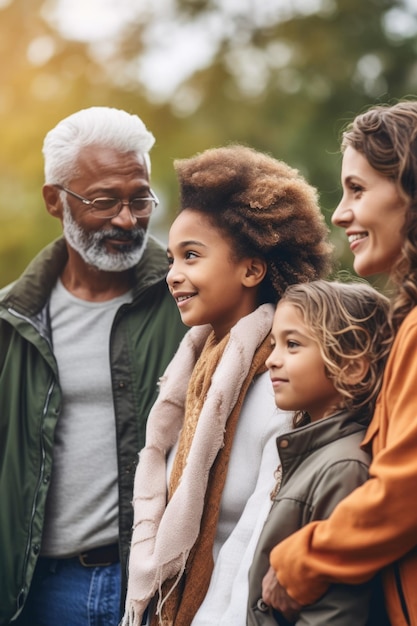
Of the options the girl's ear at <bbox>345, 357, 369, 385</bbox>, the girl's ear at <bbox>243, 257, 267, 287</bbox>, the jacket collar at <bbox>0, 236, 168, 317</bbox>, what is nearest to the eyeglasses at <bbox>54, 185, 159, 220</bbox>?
the jacket collar at <bbox>0, 236, 168, 317</bbox>

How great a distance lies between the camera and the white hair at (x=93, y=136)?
399 centimetres

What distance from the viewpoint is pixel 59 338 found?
3895 millimetres

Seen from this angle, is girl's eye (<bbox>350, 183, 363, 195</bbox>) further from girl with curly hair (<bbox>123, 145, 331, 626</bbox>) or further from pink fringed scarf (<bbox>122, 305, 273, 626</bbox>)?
pink fringed scarf (<bbox>122, 305, 273, 626</bbox>)

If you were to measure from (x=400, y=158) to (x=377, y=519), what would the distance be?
884 millimetres

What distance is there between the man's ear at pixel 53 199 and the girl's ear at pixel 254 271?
1.39 meters

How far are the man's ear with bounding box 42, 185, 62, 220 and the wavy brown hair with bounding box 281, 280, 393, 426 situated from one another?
169 centimetres

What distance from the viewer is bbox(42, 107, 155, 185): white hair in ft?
13.1

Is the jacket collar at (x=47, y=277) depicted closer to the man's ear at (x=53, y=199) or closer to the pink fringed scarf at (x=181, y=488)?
the man's ear at (x=53, y=199)

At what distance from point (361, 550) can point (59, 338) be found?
6.33 feet

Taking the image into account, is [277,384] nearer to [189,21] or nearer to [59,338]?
[59,338]

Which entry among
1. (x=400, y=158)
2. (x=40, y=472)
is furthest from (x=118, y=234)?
(x=400, y=158)

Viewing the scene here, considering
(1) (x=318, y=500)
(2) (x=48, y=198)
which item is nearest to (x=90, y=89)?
(2) (x=48, y=198)

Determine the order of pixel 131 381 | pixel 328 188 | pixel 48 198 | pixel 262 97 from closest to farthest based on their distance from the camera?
1. pixel 131 381
2. pixel 48 198
3. pixel 328 188
4. pixel 262 97

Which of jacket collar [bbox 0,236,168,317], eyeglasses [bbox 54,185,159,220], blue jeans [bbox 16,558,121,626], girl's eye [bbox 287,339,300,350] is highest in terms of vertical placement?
eyeglasses [bbox 54,185,159,220]
